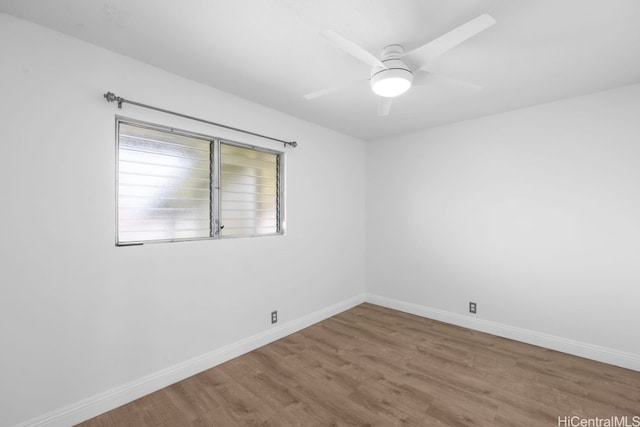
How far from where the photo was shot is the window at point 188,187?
219 centimetres

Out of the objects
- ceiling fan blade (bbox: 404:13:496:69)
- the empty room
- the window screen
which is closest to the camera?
ceiling fan blade (bbox: 404:13:496:69)

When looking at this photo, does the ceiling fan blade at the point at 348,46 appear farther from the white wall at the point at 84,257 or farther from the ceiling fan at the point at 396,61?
the white wall at the point at 84,257

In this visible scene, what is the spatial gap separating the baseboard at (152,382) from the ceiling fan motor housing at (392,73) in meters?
2.62

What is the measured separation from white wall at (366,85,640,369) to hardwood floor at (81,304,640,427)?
416 mm

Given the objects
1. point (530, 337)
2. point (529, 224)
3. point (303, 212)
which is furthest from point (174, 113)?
point (530, 337)

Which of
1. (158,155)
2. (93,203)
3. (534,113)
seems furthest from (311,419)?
(534,113)

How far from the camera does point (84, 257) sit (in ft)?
6.27

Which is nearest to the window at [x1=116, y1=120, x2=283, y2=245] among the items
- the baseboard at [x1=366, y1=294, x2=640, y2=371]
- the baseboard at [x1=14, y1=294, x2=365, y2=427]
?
the baseboard at [x1=14, y1=294, x2=365, y2=427]

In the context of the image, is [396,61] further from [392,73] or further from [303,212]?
[303,212]

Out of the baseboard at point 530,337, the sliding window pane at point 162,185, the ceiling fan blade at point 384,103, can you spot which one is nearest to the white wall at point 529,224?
the baseboard at point 530,337

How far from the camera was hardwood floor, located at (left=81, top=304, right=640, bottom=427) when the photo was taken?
1915 millimetres

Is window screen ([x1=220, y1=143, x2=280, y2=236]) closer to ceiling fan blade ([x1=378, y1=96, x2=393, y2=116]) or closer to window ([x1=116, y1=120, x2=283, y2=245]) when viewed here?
window ([x1=116, y1=120, x2=283, y2=245])

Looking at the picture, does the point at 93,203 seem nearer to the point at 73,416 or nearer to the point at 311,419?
the point at 73,416

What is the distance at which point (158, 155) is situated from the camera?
91.7 inches
